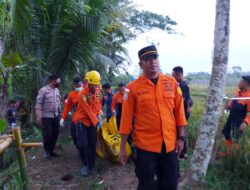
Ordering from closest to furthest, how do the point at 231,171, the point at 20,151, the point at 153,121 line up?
the point at 153,121 → the point at 20,151 → the point at 231,171

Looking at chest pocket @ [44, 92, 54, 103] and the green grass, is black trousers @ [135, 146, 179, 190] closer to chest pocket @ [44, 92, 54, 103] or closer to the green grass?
the green grass

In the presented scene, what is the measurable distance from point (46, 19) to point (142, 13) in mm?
12765

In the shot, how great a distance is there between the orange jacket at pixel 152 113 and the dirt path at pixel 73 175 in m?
1.72

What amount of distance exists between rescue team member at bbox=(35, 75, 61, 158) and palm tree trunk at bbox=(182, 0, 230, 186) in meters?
3.17

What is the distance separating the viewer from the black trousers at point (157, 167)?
3.19 m

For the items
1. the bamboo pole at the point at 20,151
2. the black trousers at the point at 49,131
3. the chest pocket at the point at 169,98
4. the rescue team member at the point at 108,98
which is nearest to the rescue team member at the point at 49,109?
the black trousers at the point at 49,131

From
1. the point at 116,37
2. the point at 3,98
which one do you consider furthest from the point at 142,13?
the point at 3,98

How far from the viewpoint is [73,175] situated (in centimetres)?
543

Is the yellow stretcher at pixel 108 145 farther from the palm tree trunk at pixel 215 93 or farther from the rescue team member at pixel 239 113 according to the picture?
the rescue team member at pixel 239 113

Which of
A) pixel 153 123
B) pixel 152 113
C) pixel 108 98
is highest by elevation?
pixel 152 113

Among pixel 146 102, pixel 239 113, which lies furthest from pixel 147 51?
pixel 239 113

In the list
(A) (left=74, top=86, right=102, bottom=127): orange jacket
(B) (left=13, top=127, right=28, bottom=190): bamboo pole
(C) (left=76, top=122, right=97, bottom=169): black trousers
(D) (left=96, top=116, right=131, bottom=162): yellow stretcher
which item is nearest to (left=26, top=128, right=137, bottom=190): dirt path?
(D) (left=96, top=116, right=131, bottom=162): yellow stretcher

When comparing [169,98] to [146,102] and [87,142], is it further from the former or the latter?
[87,142]

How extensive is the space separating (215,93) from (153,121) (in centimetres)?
130
